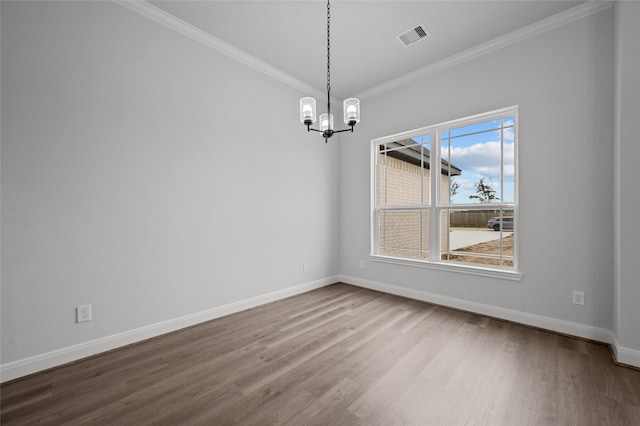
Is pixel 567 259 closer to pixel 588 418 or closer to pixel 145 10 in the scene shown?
pixel 588 418

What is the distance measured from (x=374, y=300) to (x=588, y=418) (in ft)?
7.36

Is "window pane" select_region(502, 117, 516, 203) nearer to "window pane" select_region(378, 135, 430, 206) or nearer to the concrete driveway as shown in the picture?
the concrete driveway

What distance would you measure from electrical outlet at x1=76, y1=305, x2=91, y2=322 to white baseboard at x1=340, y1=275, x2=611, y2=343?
3311 millimetres

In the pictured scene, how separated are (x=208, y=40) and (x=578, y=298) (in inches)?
178

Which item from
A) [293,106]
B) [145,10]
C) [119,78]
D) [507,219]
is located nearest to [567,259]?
[507,219]

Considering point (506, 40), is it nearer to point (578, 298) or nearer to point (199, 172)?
point (578, 298)

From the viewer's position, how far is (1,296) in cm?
188

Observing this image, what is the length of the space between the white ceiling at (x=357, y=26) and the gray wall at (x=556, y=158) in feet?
1.04

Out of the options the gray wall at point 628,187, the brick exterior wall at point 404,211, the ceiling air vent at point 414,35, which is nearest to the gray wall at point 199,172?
the gray wall at point 628,187

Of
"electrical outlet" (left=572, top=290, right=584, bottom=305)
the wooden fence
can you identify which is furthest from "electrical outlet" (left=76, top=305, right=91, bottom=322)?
"electrical outlet" (left=572, top=290, right=584, bottom=305)

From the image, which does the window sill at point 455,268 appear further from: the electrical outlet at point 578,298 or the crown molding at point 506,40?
the crown molding at point 506,40

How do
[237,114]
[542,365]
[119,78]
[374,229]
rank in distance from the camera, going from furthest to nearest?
[374,229], [237,114], [119,78], [542,365]

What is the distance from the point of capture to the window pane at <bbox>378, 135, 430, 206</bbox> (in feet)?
12.3

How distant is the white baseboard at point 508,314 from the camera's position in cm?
248
